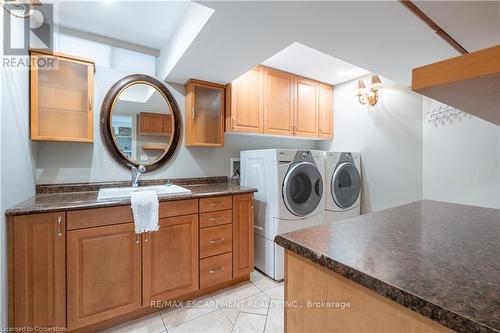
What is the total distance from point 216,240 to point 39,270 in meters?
1.14

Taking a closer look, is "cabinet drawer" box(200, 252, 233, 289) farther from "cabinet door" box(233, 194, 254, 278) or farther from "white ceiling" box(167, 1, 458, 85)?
"white ceiling" box(167, 1, 458, 85)

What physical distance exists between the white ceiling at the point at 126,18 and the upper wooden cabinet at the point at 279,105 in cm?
81

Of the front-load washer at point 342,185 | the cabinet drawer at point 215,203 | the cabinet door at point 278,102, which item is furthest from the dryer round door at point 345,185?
the cabinet drawer at point 215,203

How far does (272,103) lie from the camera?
2.61 m

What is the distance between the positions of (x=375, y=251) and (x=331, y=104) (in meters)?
2.96

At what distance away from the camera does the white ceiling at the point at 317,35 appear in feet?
3.93

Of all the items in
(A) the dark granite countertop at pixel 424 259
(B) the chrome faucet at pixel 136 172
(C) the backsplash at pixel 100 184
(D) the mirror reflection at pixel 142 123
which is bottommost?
(A) the dark granite countertop at pixel 424 259

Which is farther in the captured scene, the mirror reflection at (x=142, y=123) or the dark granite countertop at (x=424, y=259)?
the mirror reflection at (x=142, y=123)

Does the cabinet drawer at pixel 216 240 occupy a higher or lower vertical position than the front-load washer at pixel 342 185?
lower

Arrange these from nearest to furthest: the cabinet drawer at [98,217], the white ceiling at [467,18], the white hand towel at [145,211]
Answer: the white ceiling at [467,18] → the cabinet drawer at [98,217] → the white hand towel at [145,211]

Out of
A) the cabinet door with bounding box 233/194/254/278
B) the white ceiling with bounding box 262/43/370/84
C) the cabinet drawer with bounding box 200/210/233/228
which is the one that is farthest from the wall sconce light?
the cabinet drawer with bounding box 200/210/233/228

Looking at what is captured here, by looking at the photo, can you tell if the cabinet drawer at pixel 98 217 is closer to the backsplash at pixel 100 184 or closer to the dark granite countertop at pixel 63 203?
the dark granite countertop at pixel 63 203

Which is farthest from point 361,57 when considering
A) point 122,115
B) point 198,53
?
point 122,115

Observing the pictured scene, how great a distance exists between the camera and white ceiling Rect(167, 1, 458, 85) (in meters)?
1.20
